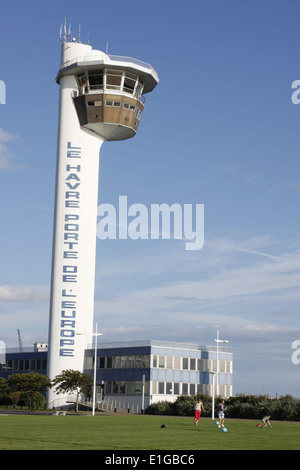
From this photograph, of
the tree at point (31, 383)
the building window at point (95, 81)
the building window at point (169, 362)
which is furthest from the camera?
the building window at point (95, 81)

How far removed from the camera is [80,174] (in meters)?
81.9

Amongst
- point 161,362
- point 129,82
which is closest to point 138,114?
point 129,82

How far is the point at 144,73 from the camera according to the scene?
84750 mm

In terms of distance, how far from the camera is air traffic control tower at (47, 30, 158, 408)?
79.3m

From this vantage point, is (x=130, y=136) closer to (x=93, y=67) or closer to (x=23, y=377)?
→ (x=93, y=67)

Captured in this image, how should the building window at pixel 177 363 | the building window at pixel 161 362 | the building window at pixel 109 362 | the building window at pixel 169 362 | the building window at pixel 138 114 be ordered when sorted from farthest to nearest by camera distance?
the building window at pixel 138 114 < the building window at pixel 109 362 < the building window at pixel 177 363 < the building window at pixel 169 362 < the building window at pixel 161 362

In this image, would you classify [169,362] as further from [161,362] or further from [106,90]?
[106,90]

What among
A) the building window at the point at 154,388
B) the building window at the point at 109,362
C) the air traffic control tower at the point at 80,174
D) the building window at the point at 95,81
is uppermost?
the building window at the point at 95,81

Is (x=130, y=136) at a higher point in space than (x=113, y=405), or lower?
higher

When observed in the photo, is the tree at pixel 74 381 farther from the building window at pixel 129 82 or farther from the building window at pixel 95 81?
the building window at pixel 129 82

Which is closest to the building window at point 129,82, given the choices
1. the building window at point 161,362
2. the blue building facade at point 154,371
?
the blue building facade at point 154,371

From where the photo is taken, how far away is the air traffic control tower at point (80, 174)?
260 feet
